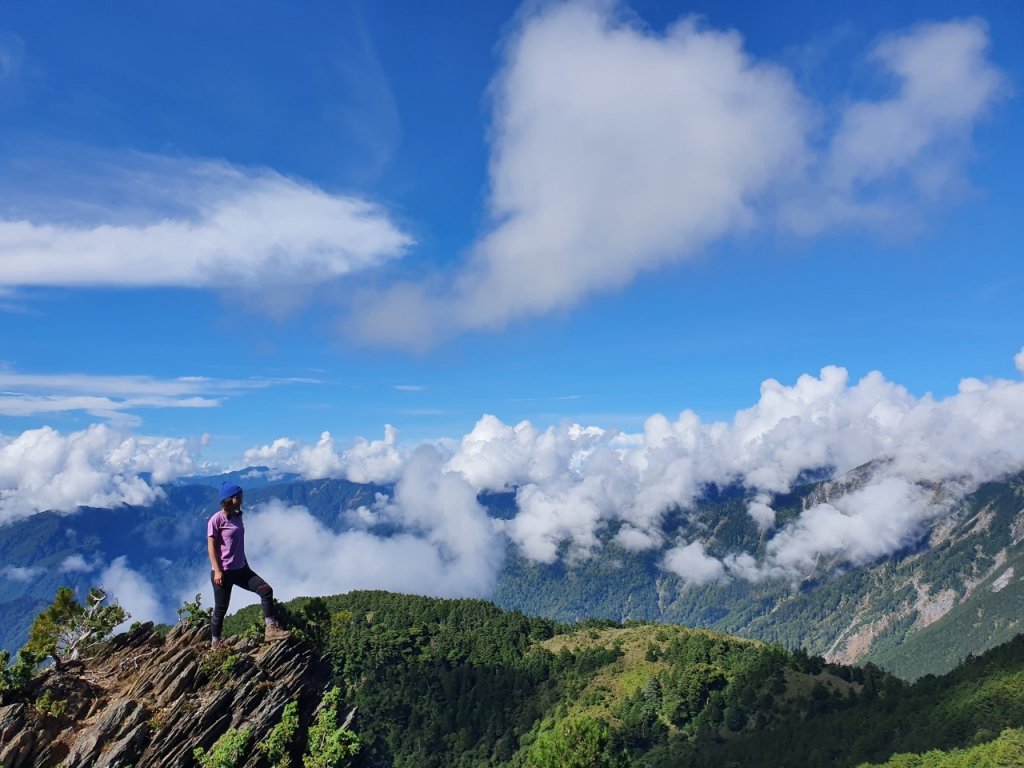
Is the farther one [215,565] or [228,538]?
[228,538]

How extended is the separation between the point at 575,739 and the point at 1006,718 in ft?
500

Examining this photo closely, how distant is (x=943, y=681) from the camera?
168750 millimetres

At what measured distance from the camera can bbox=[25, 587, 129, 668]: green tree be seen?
116ft

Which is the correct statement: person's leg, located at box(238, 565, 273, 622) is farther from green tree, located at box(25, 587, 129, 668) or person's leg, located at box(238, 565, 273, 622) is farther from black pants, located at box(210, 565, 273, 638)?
green tree, located at box(25, 587, 129, 668)

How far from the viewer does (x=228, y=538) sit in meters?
24.6

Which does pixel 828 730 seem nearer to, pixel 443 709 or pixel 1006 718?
pixel 1006 718

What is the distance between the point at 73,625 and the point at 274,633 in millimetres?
32428

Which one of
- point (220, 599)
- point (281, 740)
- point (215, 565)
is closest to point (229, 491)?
point (215, 565)

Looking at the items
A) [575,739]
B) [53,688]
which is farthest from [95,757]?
[575,739]

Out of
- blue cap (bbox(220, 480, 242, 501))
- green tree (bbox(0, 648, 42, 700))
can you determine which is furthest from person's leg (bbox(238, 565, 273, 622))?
green tree (bbox(0, 648, 42, 700))

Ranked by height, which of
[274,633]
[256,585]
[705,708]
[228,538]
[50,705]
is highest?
[228,538]

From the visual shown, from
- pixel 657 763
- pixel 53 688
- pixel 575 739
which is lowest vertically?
pixel 657 763

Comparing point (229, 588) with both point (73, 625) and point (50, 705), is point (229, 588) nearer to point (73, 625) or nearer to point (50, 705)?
point (50, 705)

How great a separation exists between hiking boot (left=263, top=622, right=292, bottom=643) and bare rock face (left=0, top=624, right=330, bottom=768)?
31 cm
